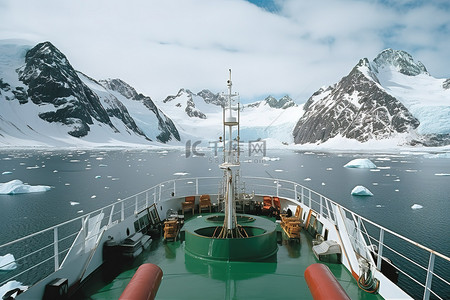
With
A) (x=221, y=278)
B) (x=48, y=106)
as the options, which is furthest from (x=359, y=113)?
(x=221, y=278)

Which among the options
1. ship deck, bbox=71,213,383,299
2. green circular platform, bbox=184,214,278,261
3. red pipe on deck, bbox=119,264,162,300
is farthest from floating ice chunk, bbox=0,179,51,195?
red pipe on deck, bbox=119,264,162,300

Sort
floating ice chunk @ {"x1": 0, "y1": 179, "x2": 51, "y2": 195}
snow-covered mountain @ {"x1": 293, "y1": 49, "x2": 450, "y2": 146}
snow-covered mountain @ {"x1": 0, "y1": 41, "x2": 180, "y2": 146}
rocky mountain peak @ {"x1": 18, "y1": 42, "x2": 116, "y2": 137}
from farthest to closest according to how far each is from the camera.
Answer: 1. rocky mountain peak @ {"x1": 18, "y1": 42, "x2": 116, "y2": 137}
2. snow-covered mountain @ {"x1": 0, "y1": 41, "x2": 180, "y2": 146}
3. snow-covered mountain @ {"x1": 293, "y1": 49, "x2": 450, "y2": 146}
4. floating ice chunk @ {"x1": 0, "y1": 179, "x2": 51, "y2": 195}

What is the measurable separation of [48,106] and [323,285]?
16899 centimetres

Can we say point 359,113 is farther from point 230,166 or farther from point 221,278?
point 221,278

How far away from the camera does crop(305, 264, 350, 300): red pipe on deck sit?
12.9 ft

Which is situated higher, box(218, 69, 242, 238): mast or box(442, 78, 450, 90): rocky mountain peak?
box(442, 78, 450, 90): rocky mountain peak

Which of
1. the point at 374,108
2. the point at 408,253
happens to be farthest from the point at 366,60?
the point at 408,253

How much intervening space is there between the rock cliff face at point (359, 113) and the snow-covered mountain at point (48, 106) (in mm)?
98696

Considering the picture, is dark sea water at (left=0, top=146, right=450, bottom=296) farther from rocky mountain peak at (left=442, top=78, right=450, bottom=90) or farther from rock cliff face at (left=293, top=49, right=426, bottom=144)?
rocky mountain peak at (left=442, top=78, right=450, bottom=90)

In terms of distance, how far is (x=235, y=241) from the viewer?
7523mm

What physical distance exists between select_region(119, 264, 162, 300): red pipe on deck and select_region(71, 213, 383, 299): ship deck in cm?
175

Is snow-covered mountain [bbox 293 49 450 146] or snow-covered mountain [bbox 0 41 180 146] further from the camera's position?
snow-covered mountain [bbox 0 41 180 146]

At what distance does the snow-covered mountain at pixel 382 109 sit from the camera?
116125mm

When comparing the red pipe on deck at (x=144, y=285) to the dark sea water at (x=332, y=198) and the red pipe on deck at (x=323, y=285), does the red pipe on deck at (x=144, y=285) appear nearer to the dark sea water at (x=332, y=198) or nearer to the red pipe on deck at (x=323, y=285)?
the red pipe on deck at (x=323, y=285)
